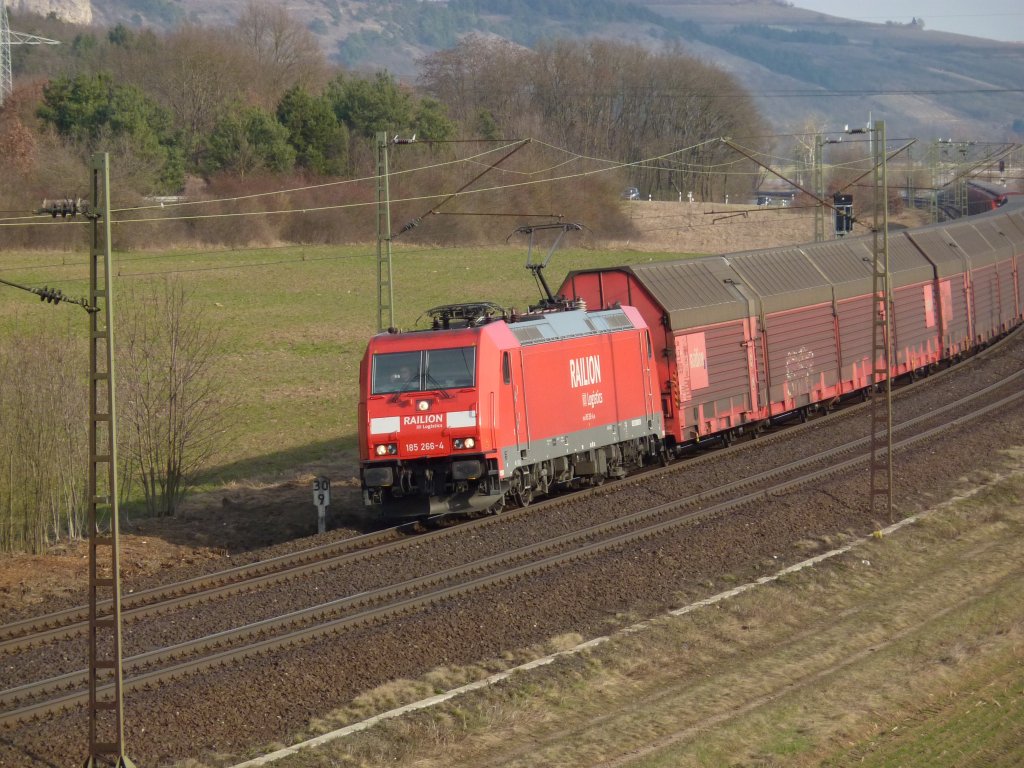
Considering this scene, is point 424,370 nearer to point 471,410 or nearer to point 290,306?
point 471,410

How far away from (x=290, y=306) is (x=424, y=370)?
3242cm

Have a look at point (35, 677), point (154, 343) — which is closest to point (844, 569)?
point (35, 677)

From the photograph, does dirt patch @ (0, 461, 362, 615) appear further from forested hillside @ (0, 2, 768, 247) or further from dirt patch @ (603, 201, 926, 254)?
dirt patch @ (603, 201, 926, 254)

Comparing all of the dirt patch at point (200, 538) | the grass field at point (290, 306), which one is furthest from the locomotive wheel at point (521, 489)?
the grass field at point (290, 306)

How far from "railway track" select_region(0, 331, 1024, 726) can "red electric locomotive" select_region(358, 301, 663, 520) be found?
624 millimetres

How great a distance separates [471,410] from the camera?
19516 millimetres

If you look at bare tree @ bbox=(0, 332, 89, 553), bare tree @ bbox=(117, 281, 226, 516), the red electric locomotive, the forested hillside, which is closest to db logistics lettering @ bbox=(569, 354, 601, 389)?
the red electric locomotive

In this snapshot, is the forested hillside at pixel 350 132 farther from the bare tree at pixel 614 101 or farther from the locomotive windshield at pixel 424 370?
the locomotive windshield at pixel 424 370

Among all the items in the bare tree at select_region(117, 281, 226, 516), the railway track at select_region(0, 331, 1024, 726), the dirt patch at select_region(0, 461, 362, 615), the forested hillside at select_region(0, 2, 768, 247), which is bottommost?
the dirt patch at select_region(0, 461, 362, 615)

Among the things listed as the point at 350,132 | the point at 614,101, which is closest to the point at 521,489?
the point at 350,132

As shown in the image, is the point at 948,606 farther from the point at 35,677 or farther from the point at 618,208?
the point at 618,208

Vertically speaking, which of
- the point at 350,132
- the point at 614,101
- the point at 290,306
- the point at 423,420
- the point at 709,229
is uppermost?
the point at 614,101

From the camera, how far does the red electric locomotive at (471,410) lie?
19625mm

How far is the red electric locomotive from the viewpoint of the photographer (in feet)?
64.4
